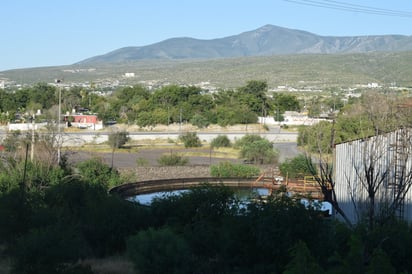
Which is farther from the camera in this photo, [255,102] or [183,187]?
[255,102]

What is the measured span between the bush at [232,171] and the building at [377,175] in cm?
1770

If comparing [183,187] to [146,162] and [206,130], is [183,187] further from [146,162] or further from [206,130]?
[206,130]

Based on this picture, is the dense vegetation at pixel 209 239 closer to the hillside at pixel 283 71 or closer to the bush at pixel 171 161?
the bush at pixel 171 161

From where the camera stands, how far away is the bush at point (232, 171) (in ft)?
135

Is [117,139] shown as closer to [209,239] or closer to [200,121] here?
[200,121]

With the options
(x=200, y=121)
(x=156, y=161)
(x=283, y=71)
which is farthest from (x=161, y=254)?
(x=283, y=71)

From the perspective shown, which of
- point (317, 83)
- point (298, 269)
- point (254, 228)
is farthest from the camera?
point (317, 83)

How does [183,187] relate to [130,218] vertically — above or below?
below

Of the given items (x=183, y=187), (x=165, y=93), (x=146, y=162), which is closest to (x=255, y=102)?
(x=165, y=93)

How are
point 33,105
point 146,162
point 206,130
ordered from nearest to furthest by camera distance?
point 146,162
point 206,130
point 33,105

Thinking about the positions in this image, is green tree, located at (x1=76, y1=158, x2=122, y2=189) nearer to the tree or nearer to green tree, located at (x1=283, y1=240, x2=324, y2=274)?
the tree

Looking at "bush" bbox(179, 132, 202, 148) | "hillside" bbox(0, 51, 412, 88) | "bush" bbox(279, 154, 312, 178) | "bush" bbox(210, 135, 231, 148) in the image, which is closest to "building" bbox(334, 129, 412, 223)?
"bush" bbox(279, 154, 312, 178)

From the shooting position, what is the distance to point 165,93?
92688 millimetres

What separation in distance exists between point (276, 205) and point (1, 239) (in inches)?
326
